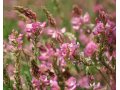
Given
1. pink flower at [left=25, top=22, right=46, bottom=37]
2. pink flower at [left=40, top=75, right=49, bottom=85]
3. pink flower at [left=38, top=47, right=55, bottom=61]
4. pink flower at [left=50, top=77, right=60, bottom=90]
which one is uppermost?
pink flower at [left=25, top=22, right=46, bottom=37]

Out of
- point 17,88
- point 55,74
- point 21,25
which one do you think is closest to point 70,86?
point 55,74

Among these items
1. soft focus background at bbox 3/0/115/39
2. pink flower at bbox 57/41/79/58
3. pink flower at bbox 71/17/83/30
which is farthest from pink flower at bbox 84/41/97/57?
soft focus background at bbox 3/0/115/39

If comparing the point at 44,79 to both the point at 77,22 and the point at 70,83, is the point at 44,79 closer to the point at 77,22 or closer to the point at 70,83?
the point at 70,83

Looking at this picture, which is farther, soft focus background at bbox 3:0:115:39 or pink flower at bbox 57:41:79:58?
soft focus background at bbox 3:0:115:39

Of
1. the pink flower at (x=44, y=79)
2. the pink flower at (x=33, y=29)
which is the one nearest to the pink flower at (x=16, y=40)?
the pink flower at (x=33, y=29)

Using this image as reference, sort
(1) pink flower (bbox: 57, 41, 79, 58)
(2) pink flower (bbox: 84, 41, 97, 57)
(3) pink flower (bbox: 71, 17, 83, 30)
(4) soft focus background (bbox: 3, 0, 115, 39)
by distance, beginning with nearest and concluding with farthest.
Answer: (1) pink flower (bbox: 57, 41, 79, 58), (2) pink flower (bbox: 84, 41, 97, 57), (3) pink flower (bbox: 71, 17, 83, 30), (4) soft focus background (bbox: 3, 0, 115, 39)

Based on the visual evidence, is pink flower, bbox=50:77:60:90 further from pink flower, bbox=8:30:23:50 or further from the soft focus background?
the soft focus background

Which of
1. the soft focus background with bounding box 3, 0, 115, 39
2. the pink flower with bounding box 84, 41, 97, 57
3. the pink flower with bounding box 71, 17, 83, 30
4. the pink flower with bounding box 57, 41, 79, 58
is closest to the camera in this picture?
the pink flower with bounding box 57, 41, 79, 58

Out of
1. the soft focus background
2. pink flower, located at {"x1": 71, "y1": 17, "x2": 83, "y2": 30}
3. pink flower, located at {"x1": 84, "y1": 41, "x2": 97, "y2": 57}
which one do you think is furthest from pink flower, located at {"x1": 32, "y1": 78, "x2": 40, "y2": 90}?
the soft focus background

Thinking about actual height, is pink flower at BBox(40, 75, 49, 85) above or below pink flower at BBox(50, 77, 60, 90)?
above

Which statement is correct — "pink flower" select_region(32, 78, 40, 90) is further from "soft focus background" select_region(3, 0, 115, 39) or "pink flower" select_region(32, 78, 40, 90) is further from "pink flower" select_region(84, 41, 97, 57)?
"soft focus background" select_region(3, 0, 115, 39)

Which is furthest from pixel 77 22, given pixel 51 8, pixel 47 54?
pixel 51 8
